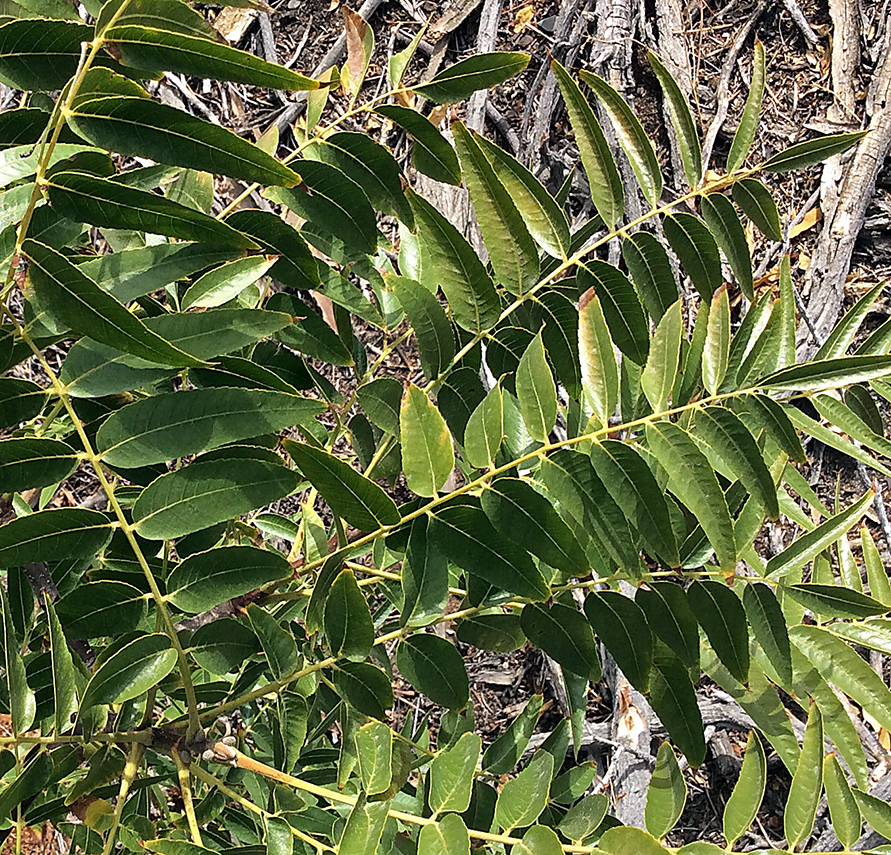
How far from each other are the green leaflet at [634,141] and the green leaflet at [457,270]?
0.17 m

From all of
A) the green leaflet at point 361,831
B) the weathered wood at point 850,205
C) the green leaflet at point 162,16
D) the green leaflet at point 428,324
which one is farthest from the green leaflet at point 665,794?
the weathered wood at point 850,205

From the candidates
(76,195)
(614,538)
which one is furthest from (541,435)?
(76,195)

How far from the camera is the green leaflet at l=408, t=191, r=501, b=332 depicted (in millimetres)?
590

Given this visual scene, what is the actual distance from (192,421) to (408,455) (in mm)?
142

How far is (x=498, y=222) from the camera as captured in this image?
0.60 m

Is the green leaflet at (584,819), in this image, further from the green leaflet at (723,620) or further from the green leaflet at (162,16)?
the green leaflet at (162,16)

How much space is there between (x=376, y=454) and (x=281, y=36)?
142 cm

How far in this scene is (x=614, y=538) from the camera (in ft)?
1.67

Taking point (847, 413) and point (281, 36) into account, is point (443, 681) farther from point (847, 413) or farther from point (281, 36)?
point (281, 36)

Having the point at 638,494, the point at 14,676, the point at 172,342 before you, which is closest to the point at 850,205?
the point at 638,494

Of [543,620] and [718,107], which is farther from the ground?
[718,107]

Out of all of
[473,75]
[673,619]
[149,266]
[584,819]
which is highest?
[473,75]

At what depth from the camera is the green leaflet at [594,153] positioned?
62cm

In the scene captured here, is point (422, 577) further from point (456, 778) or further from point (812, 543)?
point (812, 543)
